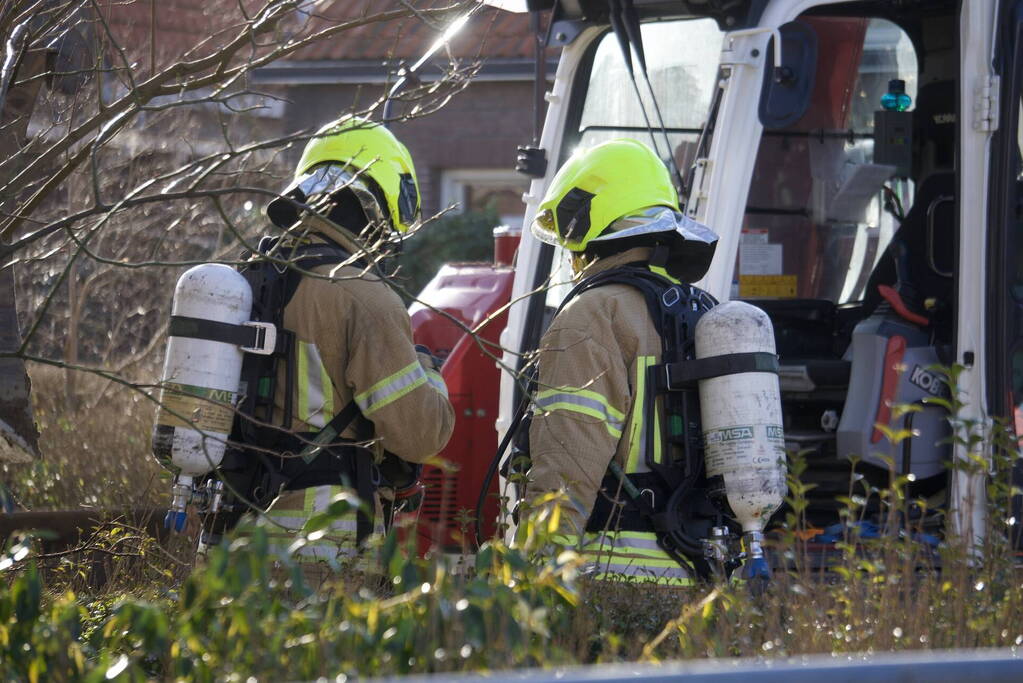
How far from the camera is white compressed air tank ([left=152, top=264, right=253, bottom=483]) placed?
3727 millimetres

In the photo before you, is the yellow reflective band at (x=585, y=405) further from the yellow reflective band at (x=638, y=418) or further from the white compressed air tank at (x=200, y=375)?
the white compressed air tank at (x=200, y=375)

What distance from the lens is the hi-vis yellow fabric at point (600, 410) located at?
12.0 feet

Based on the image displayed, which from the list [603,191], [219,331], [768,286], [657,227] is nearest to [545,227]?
[603,191]

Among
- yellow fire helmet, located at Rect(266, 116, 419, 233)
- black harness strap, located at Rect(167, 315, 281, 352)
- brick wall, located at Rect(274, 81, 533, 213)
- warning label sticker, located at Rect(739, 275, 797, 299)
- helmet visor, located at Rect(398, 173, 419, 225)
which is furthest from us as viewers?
brick wall, located at Rect(274, 81, 533, 213)

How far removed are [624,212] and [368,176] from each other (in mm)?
781

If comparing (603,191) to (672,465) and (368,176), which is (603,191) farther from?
(672,465)

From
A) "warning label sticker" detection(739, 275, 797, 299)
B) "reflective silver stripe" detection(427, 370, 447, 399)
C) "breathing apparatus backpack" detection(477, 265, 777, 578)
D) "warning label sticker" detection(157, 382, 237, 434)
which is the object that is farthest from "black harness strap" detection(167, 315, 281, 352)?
"warning label sticker" detection(739, 275, 797, 299)

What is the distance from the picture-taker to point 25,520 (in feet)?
17.3

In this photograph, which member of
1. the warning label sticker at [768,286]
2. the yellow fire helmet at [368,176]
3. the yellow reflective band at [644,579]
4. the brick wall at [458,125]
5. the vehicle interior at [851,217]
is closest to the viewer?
the yellow reflective band at [644,579]

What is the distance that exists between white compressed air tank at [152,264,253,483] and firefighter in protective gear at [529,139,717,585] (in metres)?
0.84

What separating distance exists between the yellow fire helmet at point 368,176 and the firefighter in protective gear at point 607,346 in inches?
17.0

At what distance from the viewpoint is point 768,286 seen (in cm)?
584

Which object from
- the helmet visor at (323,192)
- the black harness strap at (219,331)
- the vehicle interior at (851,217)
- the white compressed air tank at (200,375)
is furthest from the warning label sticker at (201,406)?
the vehicle interior at (851,217)

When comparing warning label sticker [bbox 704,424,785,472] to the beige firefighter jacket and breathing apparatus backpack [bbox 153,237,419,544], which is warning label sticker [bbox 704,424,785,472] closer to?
the beige firefighter jacket
